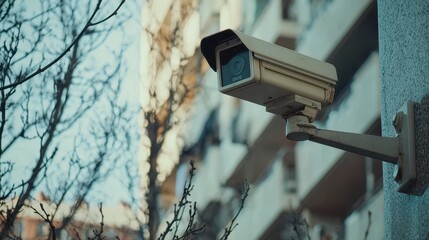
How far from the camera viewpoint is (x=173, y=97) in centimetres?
2206

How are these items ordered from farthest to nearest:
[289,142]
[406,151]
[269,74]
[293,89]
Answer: [289,142]
[406,151]
[293,89]
[269,74]

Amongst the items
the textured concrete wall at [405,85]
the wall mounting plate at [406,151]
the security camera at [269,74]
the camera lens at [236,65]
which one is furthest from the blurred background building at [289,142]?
the camera lens at [236,65]

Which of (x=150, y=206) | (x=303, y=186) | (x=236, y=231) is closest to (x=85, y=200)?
(x=150, y=206)

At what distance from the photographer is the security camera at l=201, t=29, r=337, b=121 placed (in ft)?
27.7

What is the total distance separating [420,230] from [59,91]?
567cm

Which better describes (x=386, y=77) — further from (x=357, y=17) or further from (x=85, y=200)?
(x=357, y=17)

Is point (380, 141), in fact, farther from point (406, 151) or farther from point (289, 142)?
point (289, 142)

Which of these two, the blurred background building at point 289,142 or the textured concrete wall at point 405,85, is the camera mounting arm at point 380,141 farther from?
the blurred background building at point 289,142

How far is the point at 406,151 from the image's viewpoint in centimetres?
877

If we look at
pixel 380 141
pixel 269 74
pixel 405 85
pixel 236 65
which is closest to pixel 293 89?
pixel 269 74

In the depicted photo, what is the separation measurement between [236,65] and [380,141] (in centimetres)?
103

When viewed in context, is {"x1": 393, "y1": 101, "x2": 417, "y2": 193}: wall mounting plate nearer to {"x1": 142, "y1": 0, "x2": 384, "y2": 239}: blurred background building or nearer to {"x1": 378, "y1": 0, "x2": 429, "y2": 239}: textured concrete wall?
{"x1": 378, "y1": 0, "x2": 429, "y2": 239}: textured concrete wall

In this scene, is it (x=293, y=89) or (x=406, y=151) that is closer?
(x=293, y=89)

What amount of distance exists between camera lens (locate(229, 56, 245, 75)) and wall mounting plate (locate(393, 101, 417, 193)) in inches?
43.7
